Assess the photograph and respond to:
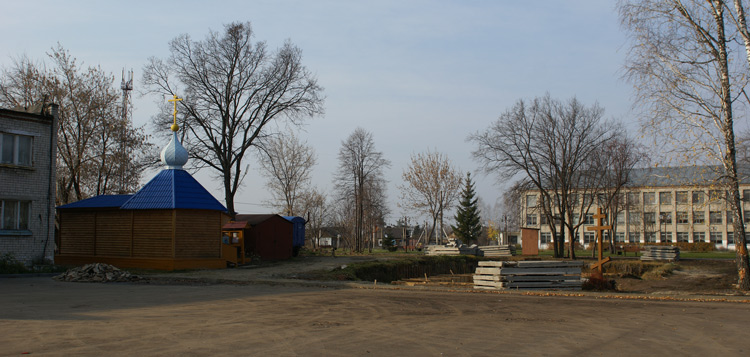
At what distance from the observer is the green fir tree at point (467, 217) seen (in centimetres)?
6438

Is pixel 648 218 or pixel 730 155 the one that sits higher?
pixel 730 155

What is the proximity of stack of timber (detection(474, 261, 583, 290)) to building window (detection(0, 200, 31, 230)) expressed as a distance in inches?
761

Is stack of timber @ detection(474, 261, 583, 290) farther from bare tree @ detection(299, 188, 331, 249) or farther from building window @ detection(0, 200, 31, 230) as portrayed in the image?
A: bare tree @ detection(299, 188, 331, 249)

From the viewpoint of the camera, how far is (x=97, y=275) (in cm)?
2012

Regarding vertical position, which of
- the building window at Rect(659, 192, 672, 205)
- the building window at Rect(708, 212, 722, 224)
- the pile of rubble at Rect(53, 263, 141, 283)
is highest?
the building window at Rect(659, 192, 672, 205)

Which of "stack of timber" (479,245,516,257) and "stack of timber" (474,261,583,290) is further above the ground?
"stack of timber" (474,261,583,290)

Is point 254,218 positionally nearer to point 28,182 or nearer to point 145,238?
point 145,238

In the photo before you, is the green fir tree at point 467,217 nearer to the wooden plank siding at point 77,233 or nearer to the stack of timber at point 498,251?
the stack of timber at point 498,251

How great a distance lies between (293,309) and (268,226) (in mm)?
20659

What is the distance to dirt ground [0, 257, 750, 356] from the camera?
7.99m

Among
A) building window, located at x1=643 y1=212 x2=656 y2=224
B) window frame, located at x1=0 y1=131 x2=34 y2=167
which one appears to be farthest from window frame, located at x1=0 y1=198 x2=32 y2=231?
building window, located at x1=643 y1=212 x2=656 y2=224

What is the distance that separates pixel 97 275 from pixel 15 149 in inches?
310

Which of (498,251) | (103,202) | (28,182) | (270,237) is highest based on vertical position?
(28,182)

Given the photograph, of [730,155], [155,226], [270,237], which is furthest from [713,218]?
[155,226]
